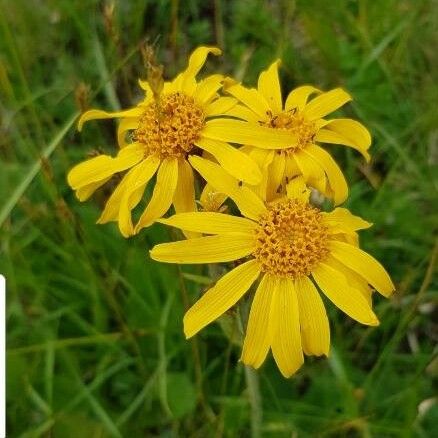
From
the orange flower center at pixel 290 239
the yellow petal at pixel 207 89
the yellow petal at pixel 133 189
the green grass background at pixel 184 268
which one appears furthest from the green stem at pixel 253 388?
the yellow petal at pixel 207 89

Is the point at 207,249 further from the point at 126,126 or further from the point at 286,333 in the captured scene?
the point at 126,126

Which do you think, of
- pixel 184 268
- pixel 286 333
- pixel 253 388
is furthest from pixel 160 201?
pixel 184 268

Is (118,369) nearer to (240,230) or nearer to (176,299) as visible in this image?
(176,299)

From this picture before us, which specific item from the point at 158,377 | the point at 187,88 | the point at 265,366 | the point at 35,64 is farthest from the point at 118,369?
the point at 35,64

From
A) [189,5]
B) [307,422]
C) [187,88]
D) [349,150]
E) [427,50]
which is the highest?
[189,5]

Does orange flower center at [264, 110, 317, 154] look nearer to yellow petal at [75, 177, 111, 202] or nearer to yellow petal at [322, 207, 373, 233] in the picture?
yellow petal at [322, 207, 373, 233]

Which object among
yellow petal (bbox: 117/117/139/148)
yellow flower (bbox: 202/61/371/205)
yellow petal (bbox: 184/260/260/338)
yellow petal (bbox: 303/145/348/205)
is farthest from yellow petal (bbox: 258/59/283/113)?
yellow petal (bbox: 184/260/260/338)
